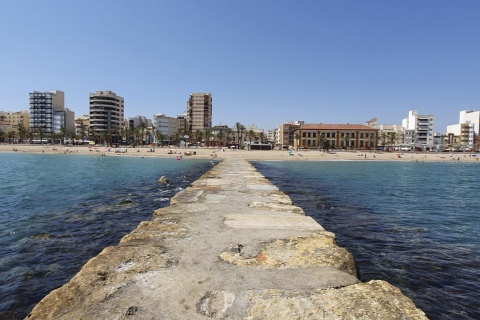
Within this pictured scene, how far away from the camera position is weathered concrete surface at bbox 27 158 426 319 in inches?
144

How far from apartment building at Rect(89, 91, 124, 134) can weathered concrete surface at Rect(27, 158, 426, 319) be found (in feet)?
537

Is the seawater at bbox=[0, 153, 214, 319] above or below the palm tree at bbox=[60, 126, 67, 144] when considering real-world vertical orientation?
below

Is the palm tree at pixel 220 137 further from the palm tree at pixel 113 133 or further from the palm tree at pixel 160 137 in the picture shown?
the palm tree at pixel 113 133

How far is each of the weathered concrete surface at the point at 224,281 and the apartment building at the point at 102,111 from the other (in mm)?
163568

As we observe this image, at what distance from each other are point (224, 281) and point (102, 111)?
173 metres

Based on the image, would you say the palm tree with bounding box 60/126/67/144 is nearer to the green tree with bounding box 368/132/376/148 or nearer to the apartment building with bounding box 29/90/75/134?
the apartment building with bounding box 29/90/75/134

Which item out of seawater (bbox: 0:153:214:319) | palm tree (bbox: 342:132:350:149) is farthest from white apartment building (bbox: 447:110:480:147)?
seawater (bbox: 0:153:214:319)

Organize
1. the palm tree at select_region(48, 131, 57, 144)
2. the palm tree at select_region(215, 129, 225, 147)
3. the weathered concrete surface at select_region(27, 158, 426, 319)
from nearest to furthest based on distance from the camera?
the weathered concrete surface at select_region(27, 158, 426, 319) → the palm tree at select_region(48, 131, 57, 144) → the palm tree at select_region(215, 129, 225, 147)

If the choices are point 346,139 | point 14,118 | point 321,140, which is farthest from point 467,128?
point 14,118

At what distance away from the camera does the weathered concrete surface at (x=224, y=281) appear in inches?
144

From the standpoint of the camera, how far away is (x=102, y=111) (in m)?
158

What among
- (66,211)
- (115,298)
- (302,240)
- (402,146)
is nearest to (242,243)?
(302,240)

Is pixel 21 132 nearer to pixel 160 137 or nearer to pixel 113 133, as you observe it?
pixel 113 133

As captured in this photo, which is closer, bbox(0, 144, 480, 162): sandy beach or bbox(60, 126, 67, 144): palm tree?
bbox(0, 144, 480, 162): sandy beach
